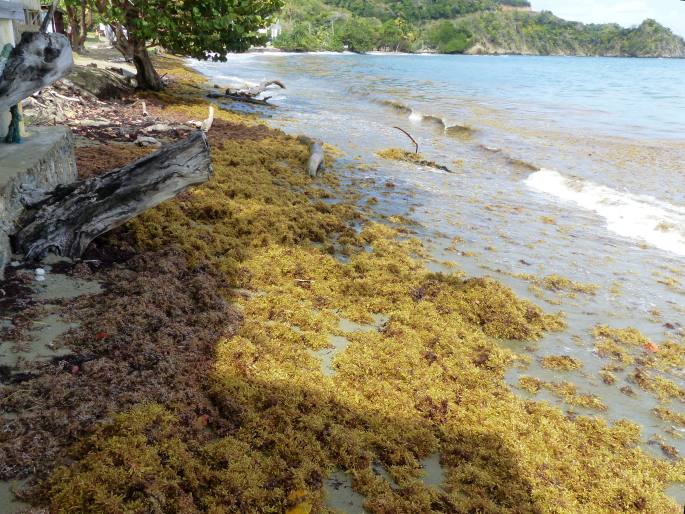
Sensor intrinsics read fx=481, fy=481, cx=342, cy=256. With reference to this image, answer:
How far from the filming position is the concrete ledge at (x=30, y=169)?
4.51 meters

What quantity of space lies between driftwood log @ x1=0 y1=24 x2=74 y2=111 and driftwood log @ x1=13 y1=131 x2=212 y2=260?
3.31 ft

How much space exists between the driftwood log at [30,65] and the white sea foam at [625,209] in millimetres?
9358

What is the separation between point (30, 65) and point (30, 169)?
1034 millimetres

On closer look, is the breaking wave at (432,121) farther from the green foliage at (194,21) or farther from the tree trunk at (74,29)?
the tree trunk at (74,29)

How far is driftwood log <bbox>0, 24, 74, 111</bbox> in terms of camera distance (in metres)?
4.61

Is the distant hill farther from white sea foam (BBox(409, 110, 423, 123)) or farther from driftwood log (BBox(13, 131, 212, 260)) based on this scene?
driftwood log (BBox(13, 131, 212, 260))

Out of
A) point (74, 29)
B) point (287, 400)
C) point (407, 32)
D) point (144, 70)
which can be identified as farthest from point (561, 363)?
point (407, 32)

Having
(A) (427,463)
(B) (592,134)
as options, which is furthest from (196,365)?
(B) (592,134)

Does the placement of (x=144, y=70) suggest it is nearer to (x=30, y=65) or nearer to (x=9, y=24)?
(x=9, y=24)

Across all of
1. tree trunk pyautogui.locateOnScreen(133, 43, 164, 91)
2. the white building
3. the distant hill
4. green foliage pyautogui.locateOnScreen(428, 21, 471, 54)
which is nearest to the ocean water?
tree trunk pyautogui.locateOnScreen(133, 43, 164, 91)

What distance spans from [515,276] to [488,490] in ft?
13.3

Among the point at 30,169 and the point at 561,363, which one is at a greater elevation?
the point at 30,169

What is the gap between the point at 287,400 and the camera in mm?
3668

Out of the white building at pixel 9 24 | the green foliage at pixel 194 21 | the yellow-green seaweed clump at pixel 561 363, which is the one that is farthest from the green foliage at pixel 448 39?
the yellow-green seaweed clump at pixel 561 363
